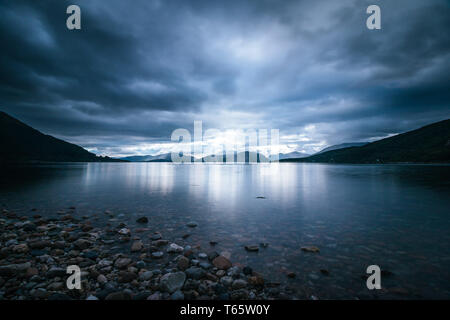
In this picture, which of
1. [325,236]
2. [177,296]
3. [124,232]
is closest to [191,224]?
[124,232]

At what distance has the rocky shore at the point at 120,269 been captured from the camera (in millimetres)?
6047

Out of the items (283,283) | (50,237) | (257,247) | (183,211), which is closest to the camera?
(283,283)

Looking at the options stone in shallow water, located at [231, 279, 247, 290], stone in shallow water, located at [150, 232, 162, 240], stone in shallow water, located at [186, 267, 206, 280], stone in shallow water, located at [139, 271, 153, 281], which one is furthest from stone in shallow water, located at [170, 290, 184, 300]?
stone in shallow water, located at [150, 232, 162, 240]

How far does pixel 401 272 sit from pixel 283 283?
517 centimetres

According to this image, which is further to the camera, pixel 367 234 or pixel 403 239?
pixel 367 234

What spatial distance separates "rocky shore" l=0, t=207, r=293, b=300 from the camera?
605cm

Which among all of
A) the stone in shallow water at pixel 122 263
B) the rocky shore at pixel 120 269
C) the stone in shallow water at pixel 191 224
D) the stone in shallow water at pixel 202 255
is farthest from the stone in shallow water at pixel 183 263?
the stone in shallow water at pixel 191 224

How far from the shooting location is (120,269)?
7.54 m

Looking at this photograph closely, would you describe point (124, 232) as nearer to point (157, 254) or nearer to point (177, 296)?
point (157, 254)

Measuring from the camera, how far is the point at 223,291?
20.4 ft

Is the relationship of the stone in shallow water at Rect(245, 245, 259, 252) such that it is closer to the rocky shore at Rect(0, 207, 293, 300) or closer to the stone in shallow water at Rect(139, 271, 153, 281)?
the rocky shore at Rect(0, 207, 293, 300)

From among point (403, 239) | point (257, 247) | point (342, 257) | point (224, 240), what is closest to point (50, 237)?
point (224, 240)
